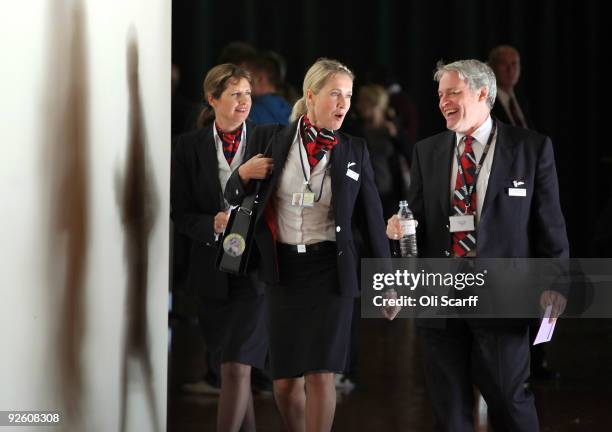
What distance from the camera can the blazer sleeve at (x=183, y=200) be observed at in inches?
186

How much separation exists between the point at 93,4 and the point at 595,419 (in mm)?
3256

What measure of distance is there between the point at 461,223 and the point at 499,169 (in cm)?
26

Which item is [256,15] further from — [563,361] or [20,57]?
[563,361]

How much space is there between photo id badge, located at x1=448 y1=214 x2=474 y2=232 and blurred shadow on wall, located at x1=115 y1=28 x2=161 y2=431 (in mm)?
1346

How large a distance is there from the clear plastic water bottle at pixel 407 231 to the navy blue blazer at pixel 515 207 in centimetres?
8

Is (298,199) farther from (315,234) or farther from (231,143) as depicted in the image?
(231,143)

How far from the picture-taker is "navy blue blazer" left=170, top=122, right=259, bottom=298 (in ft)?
15.4

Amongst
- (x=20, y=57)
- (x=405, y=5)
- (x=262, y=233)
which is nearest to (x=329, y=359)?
(x=262, y=233)

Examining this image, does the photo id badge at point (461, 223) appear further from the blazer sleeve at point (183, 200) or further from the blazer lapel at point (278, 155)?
the blazer sleeve at point (183, 200)

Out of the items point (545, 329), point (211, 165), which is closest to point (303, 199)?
point (211, 165)

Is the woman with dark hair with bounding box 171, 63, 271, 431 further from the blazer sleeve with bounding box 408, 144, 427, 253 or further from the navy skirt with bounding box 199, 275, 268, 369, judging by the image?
the blazer sleeve with bounding box 408, 144, 427, 253

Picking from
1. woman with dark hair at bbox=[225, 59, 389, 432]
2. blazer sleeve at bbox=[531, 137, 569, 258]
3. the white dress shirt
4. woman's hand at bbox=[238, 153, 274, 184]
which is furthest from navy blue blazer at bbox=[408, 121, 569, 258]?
woman's hand at bbox=[238, 153, 274, 184]

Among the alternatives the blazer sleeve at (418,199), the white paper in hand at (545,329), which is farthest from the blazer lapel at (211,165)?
the white paper in hand at (545,329)

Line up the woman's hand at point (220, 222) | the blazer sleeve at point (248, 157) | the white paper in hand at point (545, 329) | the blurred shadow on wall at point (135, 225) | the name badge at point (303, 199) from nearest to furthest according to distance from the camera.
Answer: the white paper in hand at point (545, 329) < the name badge at point (303, 199) < the blazer sleeve at point (248, 157) < the blurred shadow on wall at point (135, 225) < the woman's hand at point (220, 222)
